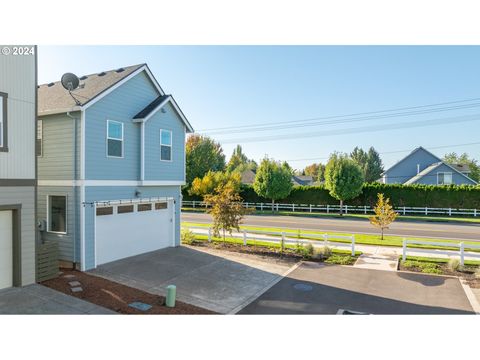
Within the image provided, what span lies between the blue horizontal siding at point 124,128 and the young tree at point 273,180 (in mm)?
21694

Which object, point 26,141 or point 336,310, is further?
point 26,141

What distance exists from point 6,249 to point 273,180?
27.5 m

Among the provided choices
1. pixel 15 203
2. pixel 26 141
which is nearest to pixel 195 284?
pixel 15 203

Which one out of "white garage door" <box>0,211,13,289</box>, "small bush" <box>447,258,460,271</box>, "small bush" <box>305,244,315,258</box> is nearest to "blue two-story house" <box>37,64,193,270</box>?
"white garage door" <box>0,211,13,289</box>

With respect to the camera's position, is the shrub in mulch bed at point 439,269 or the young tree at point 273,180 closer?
the shrub in mulch bed at point 439,269

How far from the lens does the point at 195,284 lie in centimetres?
1036

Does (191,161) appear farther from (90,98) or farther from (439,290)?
(439,290)

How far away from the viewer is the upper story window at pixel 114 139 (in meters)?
12.3

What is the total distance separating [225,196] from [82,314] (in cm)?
943

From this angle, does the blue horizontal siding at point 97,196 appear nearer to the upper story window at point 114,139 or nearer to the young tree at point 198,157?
the upper story window at point 114,139

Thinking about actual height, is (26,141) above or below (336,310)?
above

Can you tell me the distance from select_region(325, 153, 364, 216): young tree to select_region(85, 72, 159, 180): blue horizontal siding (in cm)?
2201

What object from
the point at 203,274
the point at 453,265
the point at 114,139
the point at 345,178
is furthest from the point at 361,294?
the point at 345,178

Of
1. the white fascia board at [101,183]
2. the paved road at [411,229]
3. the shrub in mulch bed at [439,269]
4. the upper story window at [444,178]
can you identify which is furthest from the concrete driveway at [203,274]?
the upper story window at [444,178]
